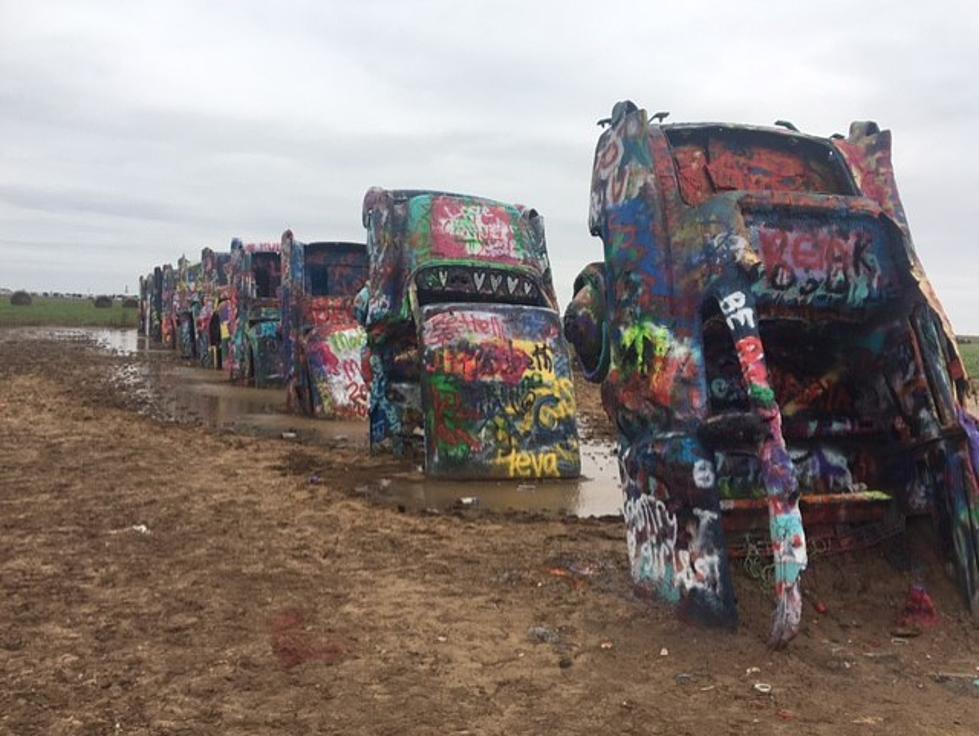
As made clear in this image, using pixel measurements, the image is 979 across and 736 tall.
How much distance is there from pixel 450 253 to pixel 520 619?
562 cm

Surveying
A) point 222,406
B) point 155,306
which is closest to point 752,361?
point 222,406

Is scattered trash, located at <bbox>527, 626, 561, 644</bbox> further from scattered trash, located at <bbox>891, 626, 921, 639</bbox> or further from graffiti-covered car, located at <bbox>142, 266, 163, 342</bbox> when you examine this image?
graffiti-covered car, located at <bbox>142, 266, 163, 342</bbox>

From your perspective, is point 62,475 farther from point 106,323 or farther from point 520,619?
point 106,323

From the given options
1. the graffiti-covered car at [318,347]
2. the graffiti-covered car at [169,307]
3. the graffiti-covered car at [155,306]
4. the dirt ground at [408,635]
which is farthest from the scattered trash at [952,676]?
the graffiti-covered car at [155,306]

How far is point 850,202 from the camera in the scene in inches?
186

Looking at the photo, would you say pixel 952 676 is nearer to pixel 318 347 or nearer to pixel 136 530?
pixel 136 530

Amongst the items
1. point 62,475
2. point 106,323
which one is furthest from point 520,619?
point 106,323

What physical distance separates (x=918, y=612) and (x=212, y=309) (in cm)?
2289

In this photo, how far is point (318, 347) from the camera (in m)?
13.9

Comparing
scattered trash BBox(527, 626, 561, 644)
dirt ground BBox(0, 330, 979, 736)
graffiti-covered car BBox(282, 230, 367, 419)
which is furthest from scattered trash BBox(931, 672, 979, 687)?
graffiti-covered car BBox(282, 230, 367, 419)

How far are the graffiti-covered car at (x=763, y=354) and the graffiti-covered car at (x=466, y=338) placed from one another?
345 centimetres

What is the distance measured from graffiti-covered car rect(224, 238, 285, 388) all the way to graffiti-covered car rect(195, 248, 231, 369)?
3.75 metres

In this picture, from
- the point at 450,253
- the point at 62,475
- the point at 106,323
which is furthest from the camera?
the point at 106,323

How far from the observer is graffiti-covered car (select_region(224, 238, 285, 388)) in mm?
18266
